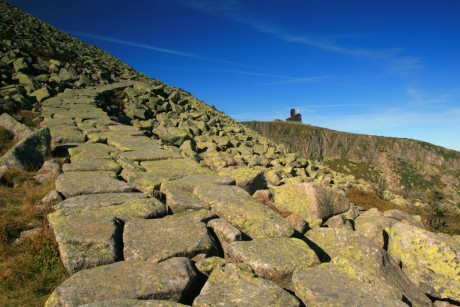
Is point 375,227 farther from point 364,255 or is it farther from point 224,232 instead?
point 224,232

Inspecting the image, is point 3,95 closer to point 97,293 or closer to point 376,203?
point 97,293

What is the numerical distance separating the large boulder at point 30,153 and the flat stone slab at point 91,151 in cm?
84

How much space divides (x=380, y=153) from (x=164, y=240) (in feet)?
534

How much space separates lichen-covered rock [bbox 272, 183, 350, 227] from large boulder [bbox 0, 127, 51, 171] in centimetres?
790

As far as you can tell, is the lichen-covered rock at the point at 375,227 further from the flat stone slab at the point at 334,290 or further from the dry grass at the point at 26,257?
the dry grass at the point at 26,257

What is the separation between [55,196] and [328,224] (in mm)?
7086

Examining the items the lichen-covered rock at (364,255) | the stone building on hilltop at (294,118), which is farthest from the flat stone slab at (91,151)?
the stone building on hilltop at (294,118)

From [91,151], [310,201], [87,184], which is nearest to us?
[87,184]

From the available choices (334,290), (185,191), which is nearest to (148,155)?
(185,191)

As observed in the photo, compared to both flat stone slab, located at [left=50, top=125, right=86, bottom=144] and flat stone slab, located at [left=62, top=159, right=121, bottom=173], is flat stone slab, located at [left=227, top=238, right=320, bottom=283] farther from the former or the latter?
flat stone slab, located at [left=50, top=125, right=86, bottom=144]

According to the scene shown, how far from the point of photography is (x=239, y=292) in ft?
13.1

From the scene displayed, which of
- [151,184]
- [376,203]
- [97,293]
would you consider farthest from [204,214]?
[376,203]

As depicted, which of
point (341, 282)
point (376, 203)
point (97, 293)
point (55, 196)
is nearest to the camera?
point (97, 293)

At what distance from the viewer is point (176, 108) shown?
72.1 ft
